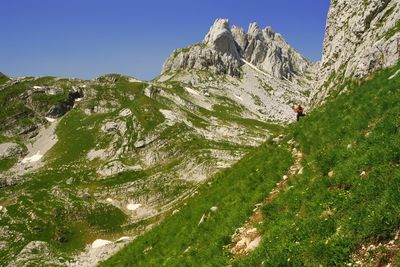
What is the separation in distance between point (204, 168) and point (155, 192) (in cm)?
1394

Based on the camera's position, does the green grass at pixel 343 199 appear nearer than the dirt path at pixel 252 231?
Yes

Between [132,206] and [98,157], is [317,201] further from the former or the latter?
[98,157]

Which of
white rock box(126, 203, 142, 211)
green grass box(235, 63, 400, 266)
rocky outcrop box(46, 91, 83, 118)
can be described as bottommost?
green grass box(235, 63, 400, 266)

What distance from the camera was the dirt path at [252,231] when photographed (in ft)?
52.1

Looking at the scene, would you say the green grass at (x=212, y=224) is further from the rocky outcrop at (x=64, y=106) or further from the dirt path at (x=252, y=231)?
the rocky outcrop at (x=64, y=106)

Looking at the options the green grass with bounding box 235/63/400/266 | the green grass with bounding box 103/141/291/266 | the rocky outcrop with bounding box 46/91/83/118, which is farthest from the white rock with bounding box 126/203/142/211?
the rocky outcrop with bounding box 46/91/83/118

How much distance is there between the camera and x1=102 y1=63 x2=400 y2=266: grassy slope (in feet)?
37.9

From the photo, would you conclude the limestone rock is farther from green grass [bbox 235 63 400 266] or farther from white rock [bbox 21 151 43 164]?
green grass [bbox 235 63 400 266]

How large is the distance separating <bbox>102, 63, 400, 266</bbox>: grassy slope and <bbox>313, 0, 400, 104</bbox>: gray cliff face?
8.35 metres

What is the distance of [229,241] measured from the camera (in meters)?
17.4

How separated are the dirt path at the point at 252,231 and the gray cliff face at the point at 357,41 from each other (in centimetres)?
1713

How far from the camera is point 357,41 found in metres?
47.6

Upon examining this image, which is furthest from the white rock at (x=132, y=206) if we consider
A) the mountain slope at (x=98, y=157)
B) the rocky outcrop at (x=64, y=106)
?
the rocky outcrop at (x=64, y=106)

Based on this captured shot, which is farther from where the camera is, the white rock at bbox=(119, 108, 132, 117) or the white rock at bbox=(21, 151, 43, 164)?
the white rock at bbox=(119, 108, 132, 117)
